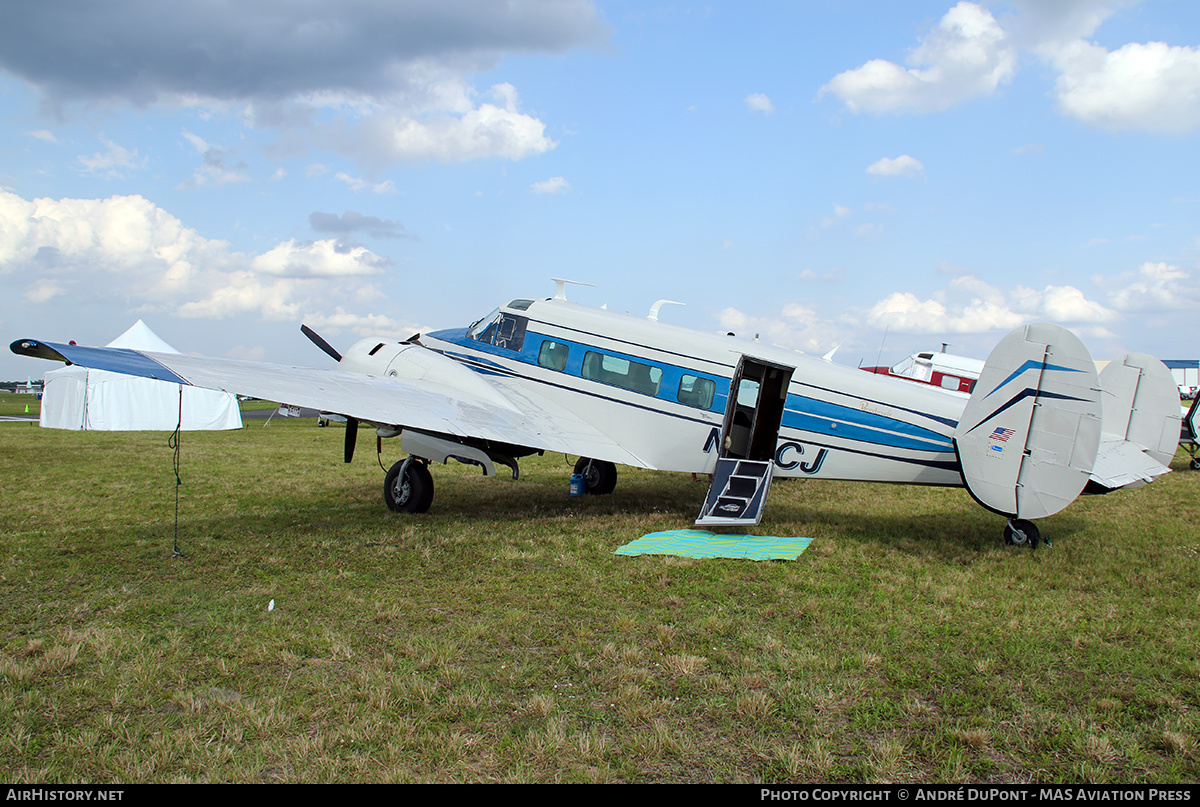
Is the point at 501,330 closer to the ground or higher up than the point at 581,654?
higher up

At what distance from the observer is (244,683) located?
165 inches

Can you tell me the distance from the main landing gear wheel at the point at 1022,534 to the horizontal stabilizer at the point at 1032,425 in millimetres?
454

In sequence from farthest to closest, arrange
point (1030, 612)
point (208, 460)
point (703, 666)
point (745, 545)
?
point (208, 460) → point (745, 545) → point (1030, 612) → point (703, 666)

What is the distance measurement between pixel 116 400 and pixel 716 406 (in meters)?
27.2

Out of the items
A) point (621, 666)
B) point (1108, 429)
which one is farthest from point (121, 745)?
point (1108, 429)

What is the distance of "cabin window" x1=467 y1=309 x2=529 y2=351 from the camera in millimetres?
10984

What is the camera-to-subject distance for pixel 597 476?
12234mm

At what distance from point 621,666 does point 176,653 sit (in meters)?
3.09

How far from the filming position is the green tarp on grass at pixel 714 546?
7389mm

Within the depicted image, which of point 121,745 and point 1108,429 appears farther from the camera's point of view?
point 1108,429

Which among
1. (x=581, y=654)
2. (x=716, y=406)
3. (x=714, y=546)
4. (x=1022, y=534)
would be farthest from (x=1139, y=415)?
(x=581, y=654)

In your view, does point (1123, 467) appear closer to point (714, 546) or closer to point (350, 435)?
point (714, 546)

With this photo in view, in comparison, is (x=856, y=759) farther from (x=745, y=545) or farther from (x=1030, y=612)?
(x=745, y=545)
